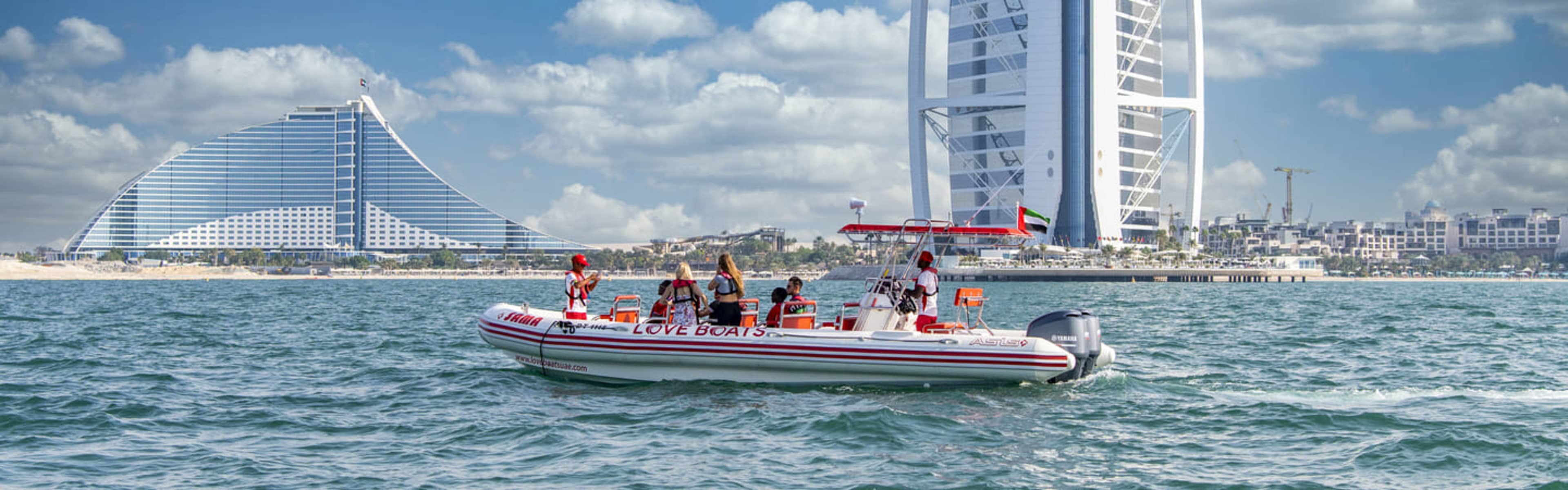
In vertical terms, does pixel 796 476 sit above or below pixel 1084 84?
below

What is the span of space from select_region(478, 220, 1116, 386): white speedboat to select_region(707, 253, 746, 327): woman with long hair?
0.95 ft

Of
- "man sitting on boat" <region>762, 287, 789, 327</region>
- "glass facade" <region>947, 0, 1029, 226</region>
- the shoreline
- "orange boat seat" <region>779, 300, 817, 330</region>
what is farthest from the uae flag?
the shoreline

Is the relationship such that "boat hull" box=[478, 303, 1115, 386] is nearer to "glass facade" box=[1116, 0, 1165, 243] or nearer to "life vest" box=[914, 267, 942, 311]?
"life vest" box=[914, 267, 942, 311]

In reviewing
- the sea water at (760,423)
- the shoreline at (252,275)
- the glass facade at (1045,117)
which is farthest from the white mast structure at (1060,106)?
the sea water at (760,423)

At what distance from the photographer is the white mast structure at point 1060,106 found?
11775 centimetres

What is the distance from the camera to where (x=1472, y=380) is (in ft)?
55.6

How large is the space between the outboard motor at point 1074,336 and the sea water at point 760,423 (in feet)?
1.12

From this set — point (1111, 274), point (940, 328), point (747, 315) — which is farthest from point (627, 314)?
point (1111, 274)

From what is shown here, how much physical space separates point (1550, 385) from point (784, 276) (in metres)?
171

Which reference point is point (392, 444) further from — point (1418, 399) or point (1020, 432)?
point (1418, 399)

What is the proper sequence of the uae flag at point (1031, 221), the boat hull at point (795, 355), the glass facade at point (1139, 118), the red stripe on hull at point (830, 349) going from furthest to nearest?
the glass facade at point (1139, 118)
the uae flag at point (1031, 221)
the boat hull at point (795, 355)
the red stripe on hull at point (830, 349)

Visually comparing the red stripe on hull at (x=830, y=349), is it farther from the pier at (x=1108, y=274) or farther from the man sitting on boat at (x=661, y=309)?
the pier at (x=1108, y=274)

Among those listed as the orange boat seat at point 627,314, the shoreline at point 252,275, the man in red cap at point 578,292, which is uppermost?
the man in red cap at point 578,292

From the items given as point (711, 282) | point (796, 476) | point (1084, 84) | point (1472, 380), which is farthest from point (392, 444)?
point (1084, 84)
